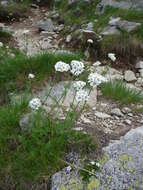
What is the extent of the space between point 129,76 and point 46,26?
3540 millimetres

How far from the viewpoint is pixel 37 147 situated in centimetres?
384

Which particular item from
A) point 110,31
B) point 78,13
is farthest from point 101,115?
point 78,13

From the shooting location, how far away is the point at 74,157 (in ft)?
12.8

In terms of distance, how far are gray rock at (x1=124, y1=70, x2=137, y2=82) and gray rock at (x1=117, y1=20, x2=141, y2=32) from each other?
4.27 ft

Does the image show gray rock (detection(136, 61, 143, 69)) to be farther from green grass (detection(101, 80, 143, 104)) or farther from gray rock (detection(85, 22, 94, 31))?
gray rock (detection(85, 22, 94, 31))

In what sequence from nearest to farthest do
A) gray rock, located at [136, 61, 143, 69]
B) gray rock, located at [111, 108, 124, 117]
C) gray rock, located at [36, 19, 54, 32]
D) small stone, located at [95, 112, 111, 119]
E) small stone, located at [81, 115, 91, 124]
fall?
small stone, located at [81, 115, 91, 124], small stone, located at [95, 112, 111, 119], gray rock, located at [111, 108, 124, 117], gray rock, located at [136, 61, 143, 69], gray rock, located at [36, 19, 54, 32]

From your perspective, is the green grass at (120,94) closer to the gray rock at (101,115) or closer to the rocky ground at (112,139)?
the rocky ground at (112,139)

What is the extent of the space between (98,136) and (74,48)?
3.77m

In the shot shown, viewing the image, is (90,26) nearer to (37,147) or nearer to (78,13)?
(78,13)

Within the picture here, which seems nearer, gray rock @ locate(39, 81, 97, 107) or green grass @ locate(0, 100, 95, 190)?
green grass @ locate(0, 100, 95, 190)

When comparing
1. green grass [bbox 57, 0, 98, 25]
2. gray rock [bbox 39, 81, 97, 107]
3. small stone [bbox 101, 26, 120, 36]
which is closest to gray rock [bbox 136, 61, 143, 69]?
small stone [bbox 101, 26, 120, 36]

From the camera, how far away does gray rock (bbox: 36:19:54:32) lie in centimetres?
918

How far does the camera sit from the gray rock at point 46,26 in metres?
9.18

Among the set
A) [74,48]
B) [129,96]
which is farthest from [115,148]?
[74,48]
